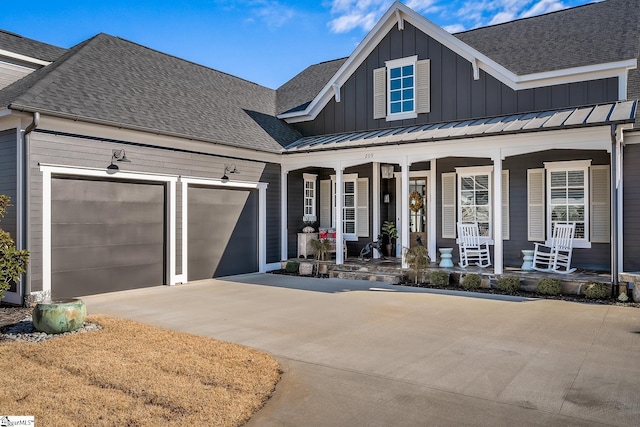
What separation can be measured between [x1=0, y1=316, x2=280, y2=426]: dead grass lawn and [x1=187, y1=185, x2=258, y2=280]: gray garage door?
5.39 meters

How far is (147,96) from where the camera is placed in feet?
36.7

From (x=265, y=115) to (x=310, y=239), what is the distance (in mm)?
4266

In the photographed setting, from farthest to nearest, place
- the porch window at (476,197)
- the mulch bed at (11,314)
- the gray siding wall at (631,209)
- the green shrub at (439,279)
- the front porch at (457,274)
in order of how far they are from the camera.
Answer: the porch window at (476,197), the green shrub at (439,279), the gray siding wall at (631,209), the front porch at (457,274), the mulch bed at (11,314)

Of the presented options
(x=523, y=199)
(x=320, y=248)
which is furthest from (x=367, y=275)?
(x=523, y=199)

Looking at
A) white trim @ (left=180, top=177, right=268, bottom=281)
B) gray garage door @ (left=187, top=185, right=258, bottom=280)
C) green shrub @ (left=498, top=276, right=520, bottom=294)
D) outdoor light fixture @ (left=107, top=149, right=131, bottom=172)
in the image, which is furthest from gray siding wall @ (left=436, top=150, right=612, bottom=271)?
outdoor light fixture @ (left=107, top=149, right=131, bottom=172)

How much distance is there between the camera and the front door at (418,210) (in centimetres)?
1338

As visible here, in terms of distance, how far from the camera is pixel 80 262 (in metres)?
9.06

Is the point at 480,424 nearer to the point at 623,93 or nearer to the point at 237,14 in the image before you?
the point at 623,93

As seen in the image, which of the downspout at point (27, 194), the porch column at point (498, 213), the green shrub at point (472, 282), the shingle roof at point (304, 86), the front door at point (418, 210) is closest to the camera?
the downspout at point (27, 194)

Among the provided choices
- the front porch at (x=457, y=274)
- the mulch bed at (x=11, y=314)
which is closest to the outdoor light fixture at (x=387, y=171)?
the front porch at (x=457, y=274)

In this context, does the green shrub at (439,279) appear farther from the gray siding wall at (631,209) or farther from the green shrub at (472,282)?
the gray siding wall at (631,209)

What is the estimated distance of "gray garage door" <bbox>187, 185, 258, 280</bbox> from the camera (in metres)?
11.3

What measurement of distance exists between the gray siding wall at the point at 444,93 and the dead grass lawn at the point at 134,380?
362 inches

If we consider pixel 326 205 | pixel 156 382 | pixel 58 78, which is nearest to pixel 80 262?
pixel 58 78
